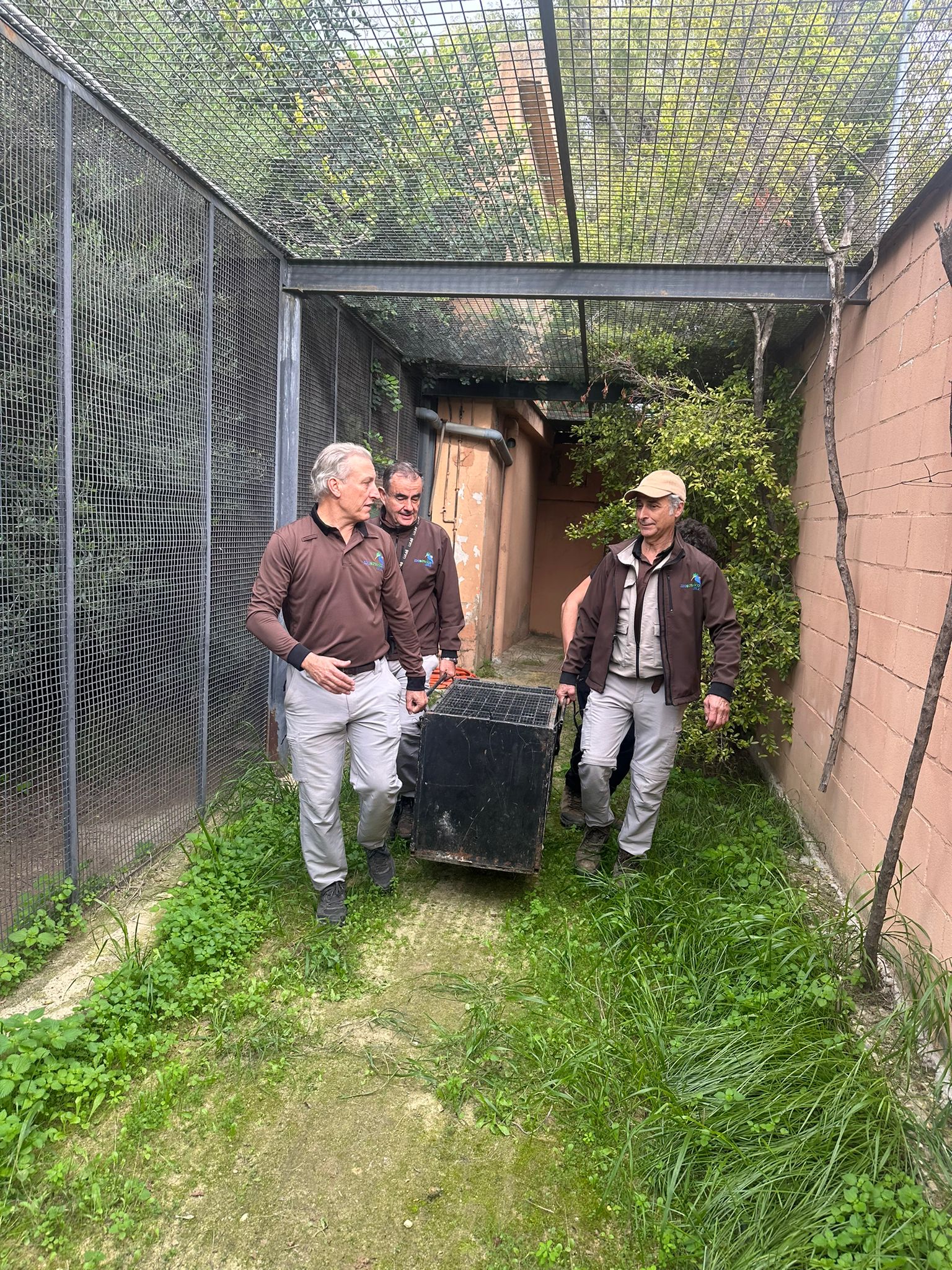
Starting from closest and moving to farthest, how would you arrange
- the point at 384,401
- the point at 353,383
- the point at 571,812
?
the point at 571,812 → the point at 353,383 → the point at 384,401

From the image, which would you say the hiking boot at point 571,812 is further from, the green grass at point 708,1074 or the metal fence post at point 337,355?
the metal fence post at point 337,355

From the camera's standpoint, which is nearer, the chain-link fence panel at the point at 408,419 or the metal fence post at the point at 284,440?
the metal fence post at the point at 284,440

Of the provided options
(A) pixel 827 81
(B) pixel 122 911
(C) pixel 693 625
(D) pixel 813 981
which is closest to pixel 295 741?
(B) pixel 122 911

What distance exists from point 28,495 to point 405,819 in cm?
225

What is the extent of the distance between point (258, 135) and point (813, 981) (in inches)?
153

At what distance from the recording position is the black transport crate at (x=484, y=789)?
3285mm

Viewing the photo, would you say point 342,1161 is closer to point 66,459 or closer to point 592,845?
point 592,845

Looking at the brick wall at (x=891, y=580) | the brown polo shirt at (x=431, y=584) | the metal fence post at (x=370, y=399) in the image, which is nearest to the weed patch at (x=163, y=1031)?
the brown polo shirt at (x=431, y=584)

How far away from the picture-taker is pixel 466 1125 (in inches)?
87.5

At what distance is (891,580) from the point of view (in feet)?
10.2

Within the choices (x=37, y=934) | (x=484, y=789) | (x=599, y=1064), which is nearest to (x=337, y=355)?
(x=484, y=789)

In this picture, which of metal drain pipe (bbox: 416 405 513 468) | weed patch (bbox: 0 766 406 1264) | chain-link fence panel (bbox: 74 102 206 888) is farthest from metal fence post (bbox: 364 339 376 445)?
weed patch (bbox: 0 766 406 1264)

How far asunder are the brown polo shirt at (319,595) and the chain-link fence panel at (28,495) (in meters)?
0.73

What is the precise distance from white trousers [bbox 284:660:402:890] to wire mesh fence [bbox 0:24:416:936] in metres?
0.77
